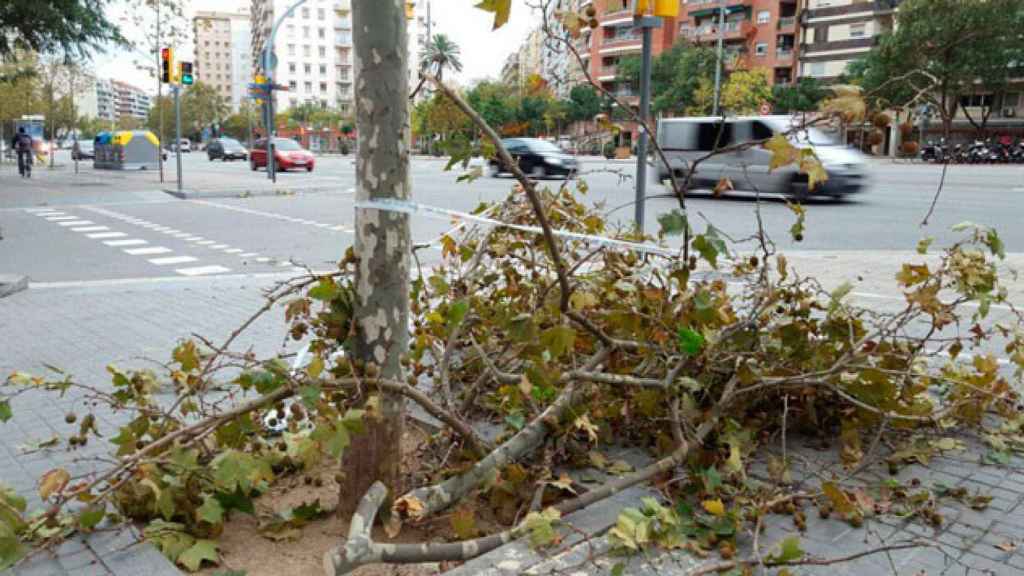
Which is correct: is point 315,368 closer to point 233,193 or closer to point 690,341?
point 690,341

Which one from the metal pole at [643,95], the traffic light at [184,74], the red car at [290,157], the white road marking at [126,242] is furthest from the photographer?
the red car at [290,157]

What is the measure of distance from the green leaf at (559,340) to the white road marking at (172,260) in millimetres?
8488

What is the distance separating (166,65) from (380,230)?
21997mm

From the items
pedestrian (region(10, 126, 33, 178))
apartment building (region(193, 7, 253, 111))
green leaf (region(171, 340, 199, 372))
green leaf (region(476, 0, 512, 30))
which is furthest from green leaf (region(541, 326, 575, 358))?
apartment building (region(193, 7, 253, 111))

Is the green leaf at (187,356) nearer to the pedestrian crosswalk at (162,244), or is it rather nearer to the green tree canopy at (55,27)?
the pedestrian crosswalk at (162,244)

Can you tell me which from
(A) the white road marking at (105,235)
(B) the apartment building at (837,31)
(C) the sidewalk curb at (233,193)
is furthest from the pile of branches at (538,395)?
(B) the apartment building at (837,31)

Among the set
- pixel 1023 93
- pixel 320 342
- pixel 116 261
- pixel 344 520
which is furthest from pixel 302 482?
pixel 1023 93

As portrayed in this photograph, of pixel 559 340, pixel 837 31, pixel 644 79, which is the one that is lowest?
pixel 559 340

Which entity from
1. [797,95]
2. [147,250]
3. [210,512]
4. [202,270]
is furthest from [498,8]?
[797,95]

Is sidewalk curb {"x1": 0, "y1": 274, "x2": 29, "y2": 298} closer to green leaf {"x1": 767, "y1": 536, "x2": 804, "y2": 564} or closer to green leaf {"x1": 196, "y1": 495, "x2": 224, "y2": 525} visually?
green leaf {"x1": 196, "y1": 495, "x2": 224, "y2": 525}

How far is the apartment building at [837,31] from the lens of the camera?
2721 inches

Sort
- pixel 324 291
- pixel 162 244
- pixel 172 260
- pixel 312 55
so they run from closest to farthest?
pixel 324 291 → pixel 172 260 → pixel 162 244 → pixel 312 55

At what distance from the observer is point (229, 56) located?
17862cm

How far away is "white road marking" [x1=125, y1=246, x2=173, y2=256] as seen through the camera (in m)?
11.0
